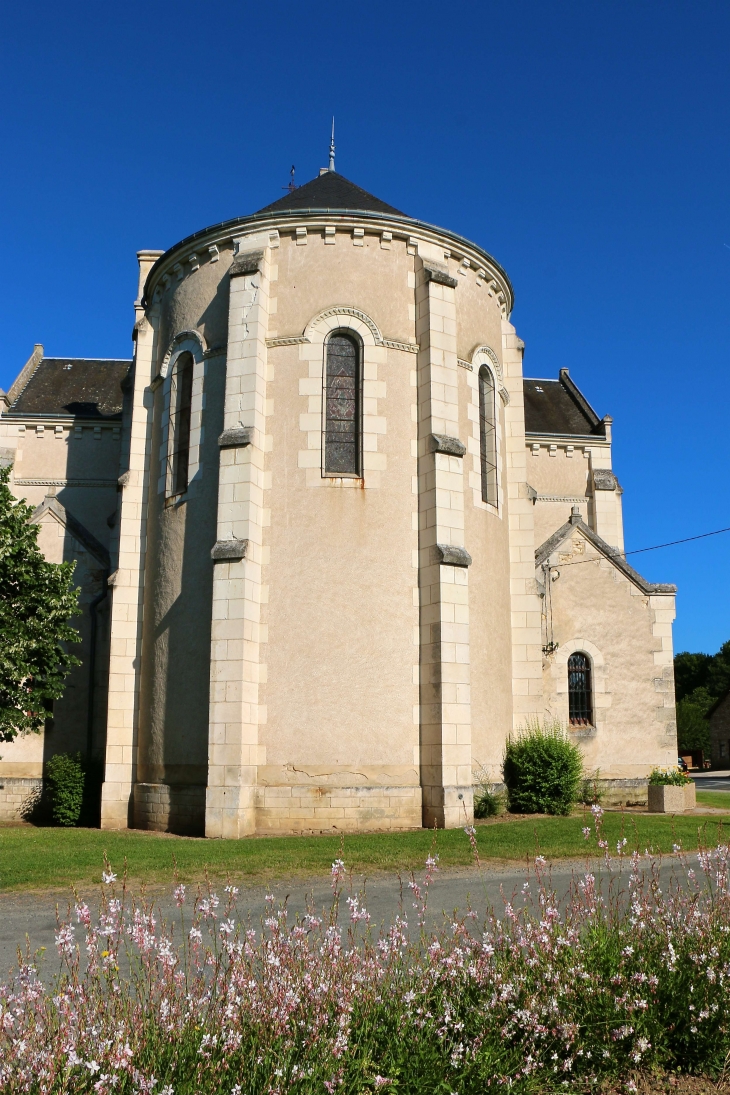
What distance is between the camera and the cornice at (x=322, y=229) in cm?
1841

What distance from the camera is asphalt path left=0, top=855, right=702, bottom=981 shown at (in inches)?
305

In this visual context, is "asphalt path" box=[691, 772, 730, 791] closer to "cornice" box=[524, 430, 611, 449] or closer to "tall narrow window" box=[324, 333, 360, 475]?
"cornice" box=[524, 430, 611, 449]

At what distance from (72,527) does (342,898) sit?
17.3 m

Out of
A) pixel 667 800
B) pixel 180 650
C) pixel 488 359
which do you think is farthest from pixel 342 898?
pixel 488 359

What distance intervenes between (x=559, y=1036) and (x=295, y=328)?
1545 cm

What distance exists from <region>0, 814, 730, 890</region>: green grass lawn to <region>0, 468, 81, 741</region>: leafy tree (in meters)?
2.49

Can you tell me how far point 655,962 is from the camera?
5281 mm

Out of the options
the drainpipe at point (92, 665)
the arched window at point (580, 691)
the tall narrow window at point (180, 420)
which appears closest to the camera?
the tall narrow window at point (180, 420)

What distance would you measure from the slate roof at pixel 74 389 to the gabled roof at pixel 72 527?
481 cm

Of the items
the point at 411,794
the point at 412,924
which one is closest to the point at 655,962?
the point at 412,924

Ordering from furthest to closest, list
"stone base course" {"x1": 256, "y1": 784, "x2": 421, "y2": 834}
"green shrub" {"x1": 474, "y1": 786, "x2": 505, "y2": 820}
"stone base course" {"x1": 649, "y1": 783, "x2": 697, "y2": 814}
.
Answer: "stone base course" {"x1": 649, "y1": 783, "x2": 697, "y2": 814} → "green shrub" {"x1": 474, "y1": 786, "x2": 505, "y2": 820} → "stone base course" {"x1": 256, "y1": 784, "x2": 421, "y2": 834}

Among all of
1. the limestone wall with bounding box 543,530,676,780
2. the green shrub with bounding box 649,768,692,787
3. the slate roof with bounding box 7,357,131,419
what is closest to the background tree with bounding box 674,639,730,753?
the limestone wall with bounding box 543,530,676,780

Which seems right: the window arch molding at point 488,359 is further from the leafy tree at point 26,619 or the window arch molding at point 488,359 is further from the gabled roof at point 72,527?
the gabled roof at point 72,527

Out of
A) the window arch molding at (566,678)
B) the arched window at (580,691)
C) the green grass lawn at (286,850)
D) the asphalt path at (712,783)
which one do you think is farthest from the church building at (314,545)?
the asphalt path at (712,783)
